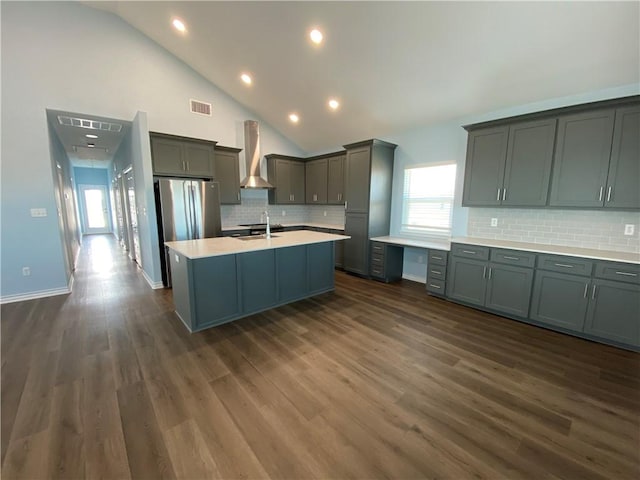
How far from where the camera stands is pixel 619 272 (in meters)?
2.60

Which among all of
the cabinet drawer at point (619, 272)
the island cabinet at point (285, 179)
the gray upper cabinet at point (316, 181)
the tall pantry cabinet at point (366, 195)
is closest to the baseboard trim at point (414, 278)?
the tall pantry cabinet at point (366, 195)

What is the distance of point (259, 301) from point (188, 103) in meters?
4.22

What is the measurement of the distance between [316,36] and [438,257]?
11.5ft

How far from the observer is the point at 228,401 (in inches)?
76.4

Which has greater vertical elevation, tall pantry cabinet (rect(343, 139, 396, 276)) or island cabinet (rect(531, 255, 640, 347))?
tall pantry cabinet (rect(343, 139, 396, 276))

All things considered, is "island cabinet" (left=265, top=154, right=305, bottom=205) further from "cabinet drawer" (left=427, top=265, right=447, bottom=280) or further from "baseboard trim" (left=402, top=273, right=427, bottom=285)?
"cabinet drawer" (left=427, top=265, right=447, bottom=280)

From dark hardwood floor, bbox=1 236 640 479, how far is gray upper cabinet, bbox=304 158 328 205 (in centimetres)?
360

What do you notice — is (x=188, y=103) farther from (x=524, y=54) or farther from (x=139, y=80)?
(x=524, y=54)

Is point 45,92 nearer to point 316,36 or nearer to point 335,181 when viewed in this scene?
point 316,36

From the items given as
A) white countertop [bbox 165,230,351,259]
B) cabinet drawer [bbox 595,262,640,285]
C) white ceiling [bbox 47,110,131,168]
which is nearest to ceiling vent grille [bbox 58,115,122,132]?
white ceiling [bbox 47,110,131,168]

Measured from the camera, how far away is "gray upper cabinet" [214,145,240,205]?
5391 mm

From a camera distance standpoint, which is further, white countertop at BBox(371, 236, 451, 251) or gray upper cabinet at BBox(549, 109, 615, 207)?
white countertop at BBox(371, 236, 451, 251)

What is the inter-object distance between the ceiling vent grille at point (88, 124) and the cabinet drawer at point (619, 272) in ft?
22.8

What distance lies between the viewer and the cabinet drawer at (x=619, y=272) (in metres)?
2.53
